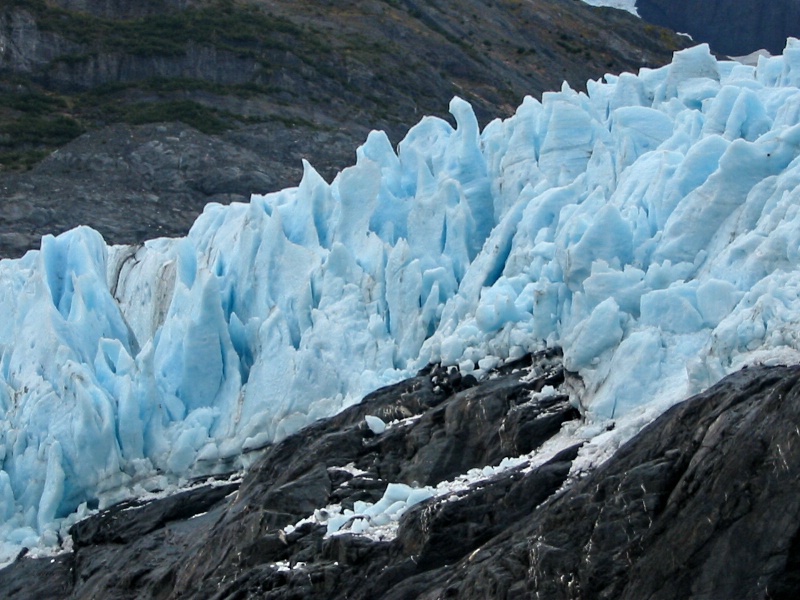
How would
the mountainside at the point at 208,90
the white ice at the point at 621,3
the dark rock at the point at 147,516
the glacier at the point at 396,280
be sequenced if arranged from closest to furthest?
the glacier at the point at 396,280 → the dark rock at the point at 147,516 → the mountainside at the point at 208,90 → the white ice at the point at 621,3

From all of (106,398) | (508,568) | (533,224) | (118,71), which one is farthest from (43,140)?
(508,568)

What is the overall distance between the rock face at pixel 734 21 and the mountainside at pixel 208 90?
17747mm

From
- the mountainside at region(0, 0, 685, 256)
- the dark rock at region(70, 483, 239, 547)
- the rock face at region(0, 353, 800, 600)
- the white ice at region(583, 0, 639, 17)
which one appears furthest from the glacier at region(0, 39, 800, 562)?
the white ice at region(583, 0, 639, 17)

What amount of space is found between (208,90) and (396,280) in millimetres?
28476

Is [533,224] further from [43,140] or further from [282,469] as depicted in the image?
[43,140]

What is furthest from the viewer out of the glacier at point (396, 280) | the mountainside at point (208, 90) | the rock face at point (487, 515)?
the mountainside at point (208, 90)

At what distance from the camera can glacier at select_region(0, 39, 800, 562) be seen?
60.4 ft

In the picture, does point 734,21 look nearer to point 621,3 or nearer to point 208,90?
point 621,3

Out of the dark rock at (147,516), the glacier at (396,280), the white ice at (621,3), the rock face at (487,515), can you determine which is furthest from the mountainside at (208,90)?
the white ice at (621,3)

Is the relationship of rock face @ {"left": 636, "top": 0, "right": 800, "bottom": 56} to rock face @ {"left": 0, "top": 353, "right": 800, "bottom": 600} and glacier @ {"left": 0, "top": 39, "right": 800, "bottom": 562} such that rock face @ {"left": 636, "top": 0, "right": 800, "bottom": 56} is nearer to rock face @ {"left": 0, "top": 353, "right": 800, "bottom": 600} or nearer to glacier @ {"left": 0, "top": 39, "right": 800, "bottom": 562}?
glacier @ {"left": 0, "top": 39, "right": 800, "bottom": 562}

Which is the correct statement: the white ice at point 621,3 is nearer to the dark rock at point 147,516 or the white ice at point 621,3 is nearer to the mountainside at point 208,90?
the mountainside at point 208,90

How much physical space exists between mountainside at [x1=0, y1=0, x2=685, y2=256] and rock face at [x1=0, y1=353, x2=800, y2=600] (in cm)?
1771

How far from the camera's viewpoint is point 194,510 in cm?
2158

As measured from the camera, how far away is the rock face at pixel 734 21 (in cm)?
8206
